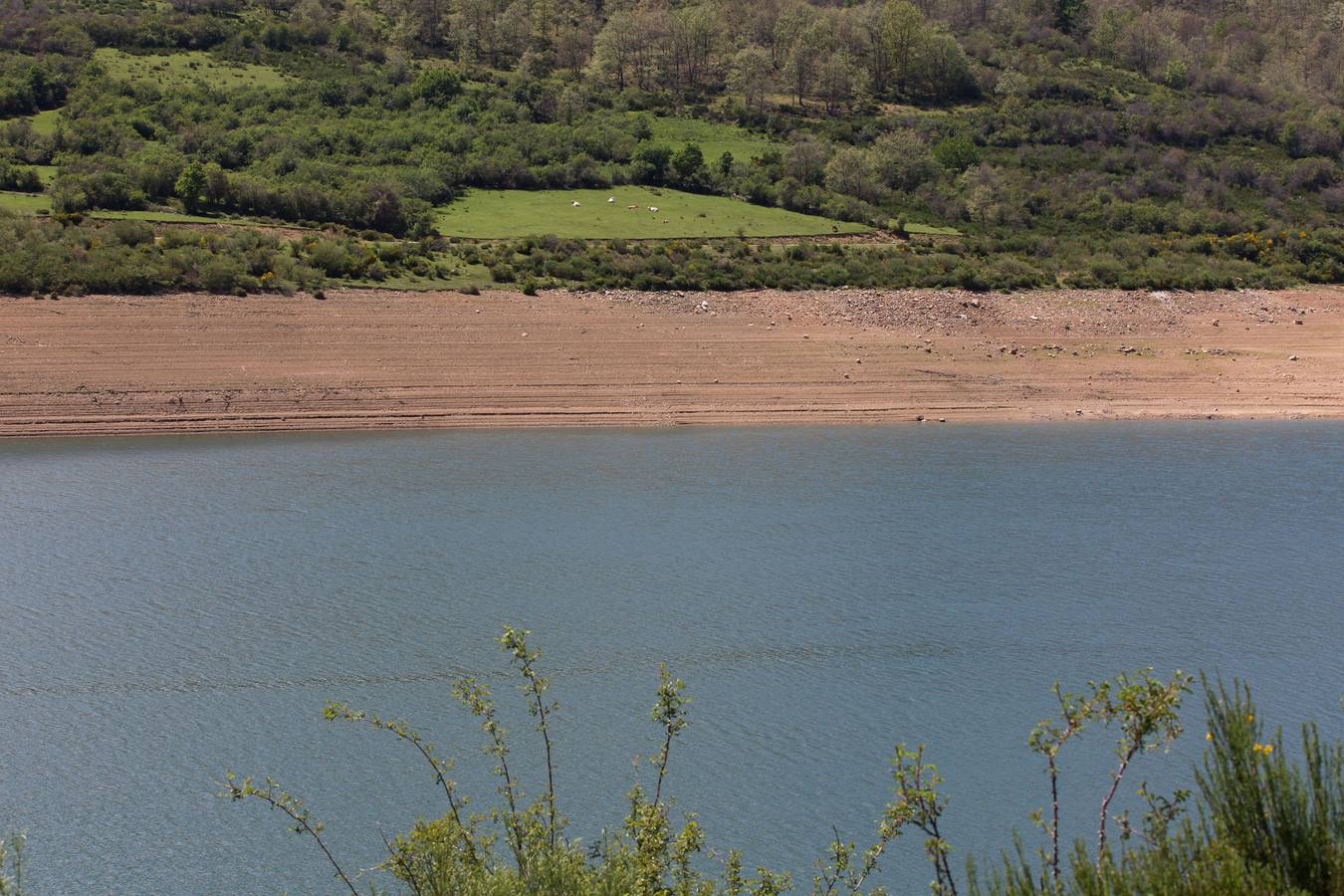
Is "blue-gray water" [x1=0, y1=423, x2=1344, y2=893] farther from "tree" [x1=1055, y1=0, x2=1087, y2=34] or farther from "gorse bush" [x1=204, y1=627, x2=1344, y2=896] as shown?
"tree" [x1=1055, y1=0, x2=1087, y2=34]

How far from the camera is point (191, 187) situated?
1832 inches

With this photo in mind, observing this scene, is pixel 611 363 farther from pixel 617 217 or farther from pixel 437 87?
pixel 437 87

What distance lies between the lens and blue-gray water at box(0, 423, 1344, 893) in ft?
49.8

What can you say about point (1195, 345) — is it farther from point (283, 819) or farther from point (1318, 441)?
point (283, 819)

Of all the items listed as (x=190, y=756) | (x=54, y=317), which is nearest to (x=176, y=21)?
(x=54, y=317)

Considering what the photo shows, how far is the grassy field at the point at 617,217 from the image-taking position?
160 feet

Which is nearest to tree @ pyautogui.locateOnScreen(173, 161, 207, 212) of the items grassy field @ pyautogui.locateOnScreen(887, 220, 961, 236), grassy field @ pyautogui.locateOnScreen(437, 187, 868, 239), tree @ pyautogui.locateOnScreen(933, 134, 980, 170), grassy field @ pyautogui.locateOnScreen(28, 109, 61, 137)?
grassy field @ pyautogui.locateOnScreen(437, 187, 868, 239)

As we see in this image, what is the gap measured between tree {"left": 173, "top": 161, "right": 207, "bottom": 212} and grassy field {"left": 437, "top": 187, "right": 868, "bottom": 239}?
7.81 meters

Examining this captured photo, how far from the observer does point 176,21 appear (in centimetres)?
7312

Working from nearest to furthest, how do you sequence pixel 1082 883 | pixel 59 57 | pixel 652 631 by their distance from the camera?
pixel 1082 883 → pixel 652 631 → pixel 59 57

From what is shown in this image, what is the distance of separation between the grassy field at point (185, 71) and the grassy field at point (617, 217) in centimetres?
1911

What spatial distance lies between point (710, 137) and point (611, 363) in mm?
33539

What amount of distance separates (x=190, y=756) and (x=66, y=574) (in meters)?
7.77

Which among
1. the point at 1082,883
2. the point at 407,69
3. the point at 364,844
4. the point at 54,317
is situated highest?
the point at 407,69
